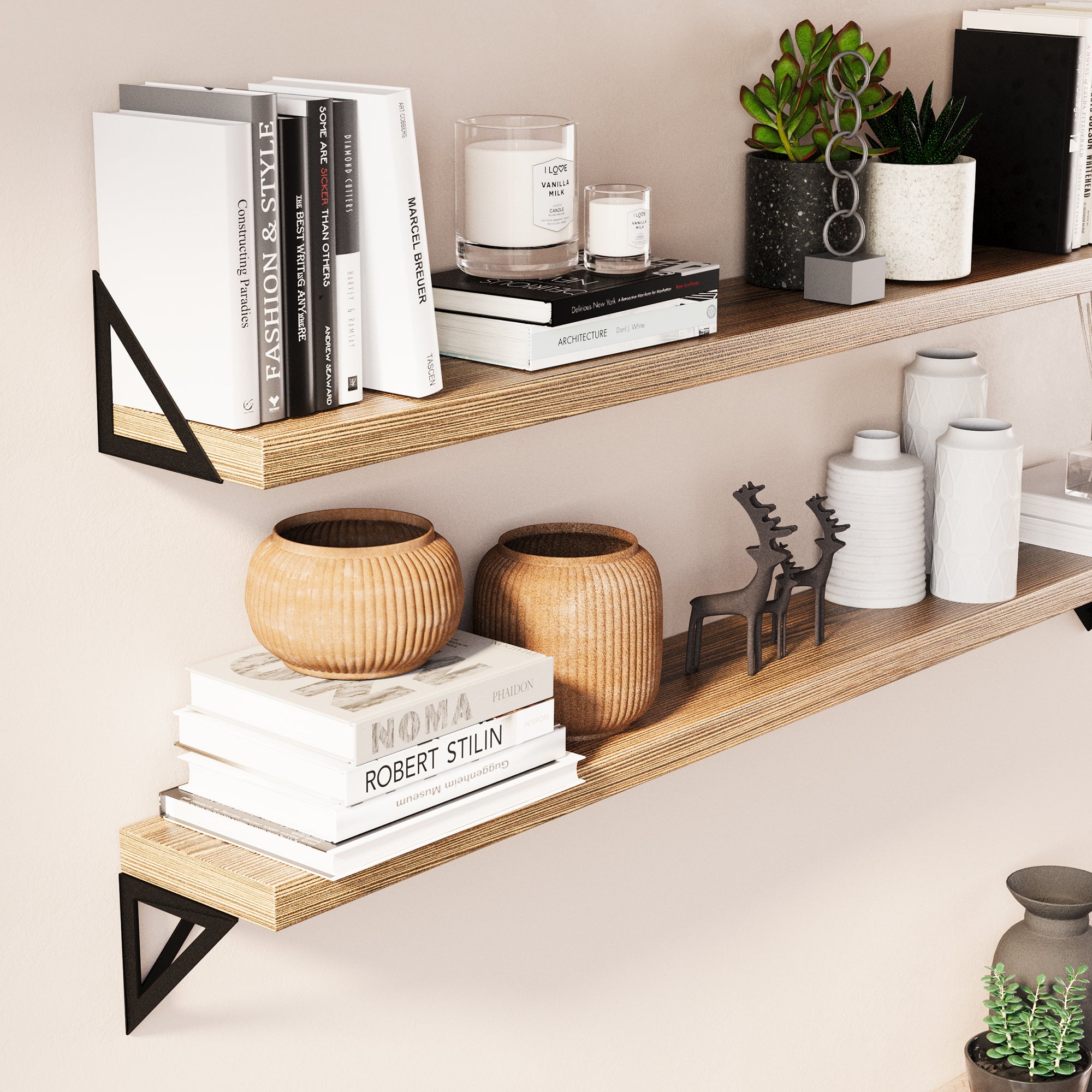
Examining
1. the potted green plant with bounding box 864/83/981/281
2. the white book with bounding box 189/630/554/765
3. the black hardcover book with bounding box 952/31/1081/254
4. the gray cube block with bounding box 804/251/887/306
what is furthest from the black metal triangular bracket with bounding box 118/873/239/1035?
the black hardcover book with bounding box 952/31/1081/254

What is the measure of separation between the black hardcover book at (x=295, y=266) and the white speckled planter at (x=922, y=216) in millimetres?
650

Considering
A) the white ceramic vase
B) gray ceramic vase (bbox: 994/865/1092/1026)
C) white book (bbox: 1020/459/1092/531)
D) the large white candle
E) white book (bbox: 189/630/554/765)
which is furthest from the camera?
gray ceramic vase (bbox: 994/865/1092/1026)

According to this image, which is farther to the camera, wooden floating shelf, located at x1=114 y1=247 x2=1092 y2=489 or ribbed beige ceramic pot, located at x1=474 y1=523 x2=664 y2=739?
ribbed beige ceramic pot, located at x1=474 y1=523 x2=664 y2=739

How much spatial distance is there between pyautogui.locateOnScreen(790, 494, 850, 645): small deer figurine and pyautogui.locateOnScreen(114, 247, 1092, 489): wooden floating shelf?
0.19 metres

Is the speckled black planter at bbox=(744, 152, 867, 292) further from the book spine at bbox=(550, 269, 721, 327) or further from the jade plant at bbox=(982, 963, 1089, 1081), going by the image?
the jade plant at bbox=(982, 963, 1089, 1081)

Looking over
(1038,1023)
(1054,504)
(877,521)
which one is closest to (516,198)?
(877,521)

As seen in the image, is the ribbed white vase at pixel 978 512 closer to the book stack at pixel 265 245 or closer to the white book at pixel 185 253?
the book stack at pixel 265 245

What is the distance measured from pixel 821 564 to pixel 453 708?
1.67 ft

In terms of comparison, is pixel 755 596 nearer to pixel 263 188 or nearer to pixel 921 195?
pixel 921 195

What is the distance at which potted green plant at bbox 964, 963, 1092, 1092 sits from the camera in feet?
5.86

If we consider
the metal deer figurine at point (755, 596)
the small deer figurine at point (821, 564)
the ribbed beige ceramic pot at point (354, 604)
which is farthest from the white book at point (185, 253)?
the small deer figurine at point (821, 564)

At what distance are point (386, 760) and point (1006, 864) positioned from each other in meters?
1.28

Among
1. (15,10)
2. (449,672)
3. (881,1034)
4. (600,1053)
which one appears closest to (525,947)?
(600,1053)

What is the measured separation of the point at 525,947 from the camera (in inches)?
56.1
